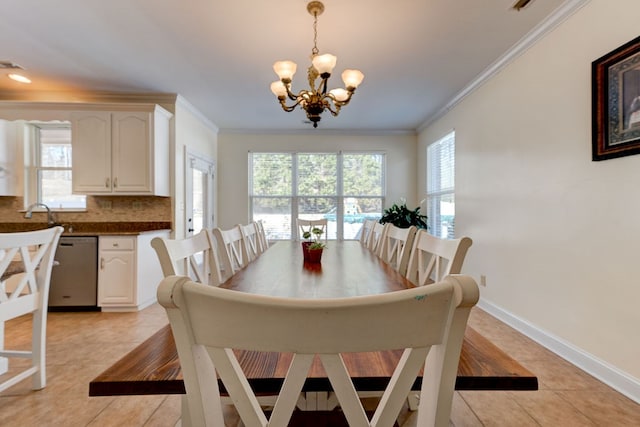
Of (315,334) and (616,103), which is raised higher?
(616,103)

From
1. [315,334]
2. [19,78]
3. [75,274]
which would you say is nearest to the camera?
[315,334]

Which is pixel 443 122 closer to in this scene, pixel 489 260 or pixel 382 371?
pixel 489 260

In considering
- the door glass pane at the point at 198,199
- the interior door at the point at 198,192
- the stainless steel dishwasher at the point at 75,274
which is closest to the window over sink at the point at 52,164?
the stainless steel dishwasher at the point at 75,274

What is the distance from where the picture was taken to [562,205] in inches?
91.8

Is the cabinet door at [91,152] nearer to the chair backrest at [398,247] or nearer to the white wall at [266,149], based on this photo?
the white wall at [266,149]

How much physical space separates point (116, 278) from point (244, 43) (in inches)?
106

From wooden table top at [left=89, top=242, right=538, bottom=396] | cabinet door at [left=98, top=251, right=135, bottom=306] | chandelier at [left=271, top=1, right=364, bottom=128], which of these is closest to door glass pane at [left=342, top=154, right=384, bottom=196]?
chandelier at [left=271, top=1, right=364, bottom=128]

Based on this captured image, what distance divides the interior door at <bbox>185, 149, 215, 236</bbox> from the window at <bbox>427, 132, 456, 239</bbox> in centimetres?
343

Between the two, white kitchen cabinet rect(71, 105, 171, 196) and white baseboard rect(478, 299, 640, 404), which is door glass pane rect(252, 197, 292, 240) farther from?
white baseboard rect(478, 299, 640, 404)

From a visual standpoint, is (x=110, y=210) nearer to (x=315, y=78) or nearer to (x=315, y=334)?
(x=315, y=78)

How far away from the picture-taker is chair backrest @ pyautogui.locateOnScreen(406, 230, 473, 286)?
1137mm

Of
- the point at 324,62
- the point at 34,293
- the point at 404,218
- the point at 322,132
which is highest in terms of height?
the point at 322,132

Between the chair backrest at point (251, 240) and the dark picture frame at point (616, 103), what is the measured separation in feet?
8.00

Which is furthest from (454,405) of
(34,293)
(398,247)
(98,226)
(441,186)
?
(98,226)
